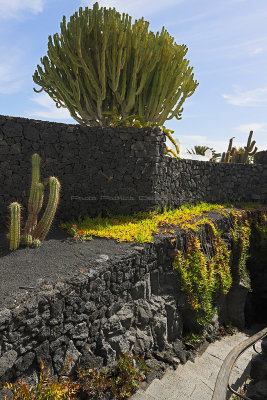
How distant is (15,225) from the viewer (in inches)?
213

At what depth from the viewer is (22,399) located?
327 cm

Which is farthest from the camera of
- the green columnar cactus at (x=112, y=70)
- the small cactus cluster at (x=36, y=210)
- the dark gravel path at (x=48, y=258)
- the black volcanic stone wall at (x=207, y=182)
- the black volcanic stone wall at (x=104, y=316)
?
the green columnar cactus at (x=112, y=70)

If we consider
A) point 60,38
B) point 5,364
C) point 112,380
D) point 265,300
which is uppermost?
point 60,38

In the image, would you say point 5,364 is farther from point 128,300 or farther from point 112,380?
point 128,300

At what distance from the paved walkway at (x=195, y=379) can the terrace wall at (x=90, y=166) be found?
4036mm

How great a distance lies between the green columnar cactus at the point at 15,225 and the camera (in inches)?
207

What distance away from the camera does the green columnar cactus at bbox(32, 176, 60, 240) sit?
5.82 metres

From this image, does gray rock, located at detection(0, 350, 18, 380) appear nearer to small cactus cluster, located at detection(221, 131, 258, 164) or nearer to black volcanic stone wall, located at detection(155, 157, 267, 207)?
black volcanic stone wall, located at detection(155, 157, 267, 207)

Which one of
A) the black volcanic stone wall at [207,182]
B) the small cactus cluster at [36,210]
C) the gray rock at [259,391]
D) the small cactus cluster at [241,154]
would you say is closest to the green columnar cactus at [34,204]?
the small cactus cluster at [36,210]

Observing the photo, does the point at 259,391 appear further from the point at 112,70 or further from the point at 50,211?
the point at 112,70

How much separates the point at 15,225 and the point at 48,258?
0.89m

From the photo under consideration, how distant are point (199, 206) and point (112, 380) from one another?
6.97 metres

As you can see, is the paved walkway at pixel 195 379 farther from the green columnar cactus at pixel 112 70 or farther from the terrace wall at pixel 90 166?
the green columnar cactus at pixel 112 70

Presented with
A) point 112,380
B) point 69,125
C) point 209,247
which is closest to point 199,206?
point 209,247
